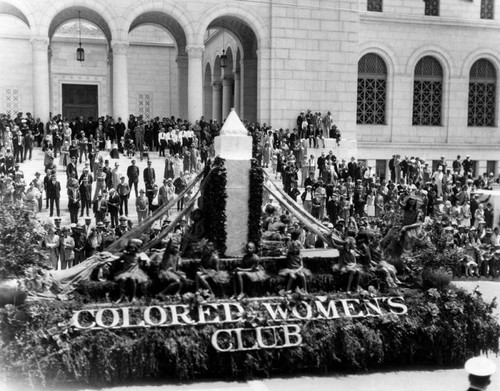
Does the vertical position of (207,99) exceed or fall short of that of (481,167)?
it exceeds it

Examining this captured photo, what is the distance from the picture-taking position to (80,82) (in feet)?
140

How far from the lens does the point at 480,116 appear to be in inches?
1572

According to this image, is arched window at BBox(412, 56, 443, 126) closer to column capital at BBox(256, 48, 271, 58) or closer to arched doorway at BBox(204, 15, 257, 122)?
arched doorway at BBox(204, 15, 257, 122)

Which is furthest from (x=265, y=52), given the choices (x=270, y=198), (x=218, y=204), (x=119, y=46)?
(x=218, y=204)

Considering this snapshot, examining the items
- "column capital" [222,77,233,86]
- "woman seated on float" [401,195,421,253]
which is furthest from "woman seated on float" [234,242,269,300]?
"column capital" [222,77,233,86]

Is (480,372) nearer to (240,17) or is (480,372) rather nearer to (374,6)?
(240,17)

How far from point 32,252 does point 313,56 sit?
84.4ft

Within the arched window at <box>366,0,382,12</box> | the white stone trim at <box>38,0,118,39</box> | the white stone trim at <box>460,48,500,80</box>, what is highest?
the arched window at <box>366,0,382,12</box>

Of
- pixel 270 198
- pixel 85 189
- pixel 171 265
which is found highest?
pixel 85 189

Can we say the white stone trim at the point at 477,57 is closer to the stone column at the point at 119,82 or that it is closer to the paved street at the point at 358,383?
the stone column at the point at 119,82

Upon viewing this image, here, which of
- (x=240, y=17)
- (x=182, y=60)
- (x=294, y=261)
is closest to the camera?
(x=294, y=261)

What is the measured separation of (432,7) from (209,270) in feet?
103

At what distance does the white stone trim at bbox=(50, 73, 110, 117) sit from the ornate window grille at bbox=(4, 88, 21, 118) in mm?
2157

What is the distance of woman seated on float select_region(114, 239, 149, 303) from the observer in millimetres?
10672
